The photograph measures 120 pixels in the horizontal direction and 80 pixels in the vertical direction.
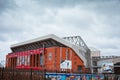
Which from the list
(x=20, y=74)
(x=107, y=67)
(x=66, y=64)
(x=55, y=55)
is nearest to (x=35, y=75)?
(x=20, y=74)

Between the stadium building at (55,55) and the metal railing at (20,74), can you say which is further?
the stadium building at (55,55)

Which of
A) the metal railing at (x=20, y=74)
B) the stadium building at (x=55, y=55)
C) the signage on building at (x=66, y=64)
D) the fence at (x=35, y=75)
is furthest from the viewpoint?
the stadium building at (x=55, y=55)

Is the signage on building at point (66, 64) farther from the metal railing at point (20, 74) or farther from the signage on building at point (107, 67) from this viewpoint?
the metal railing at point (20, 74)

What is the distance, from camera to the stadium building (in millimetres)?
84262

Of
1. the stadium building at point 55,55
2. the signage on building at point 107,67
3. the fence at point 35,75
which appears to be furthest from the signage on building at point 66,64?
the fence at point 35,75

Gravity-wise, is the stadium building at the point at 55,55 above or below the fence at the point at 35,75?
above

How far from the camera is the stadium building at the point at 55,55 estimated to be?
84262 mm

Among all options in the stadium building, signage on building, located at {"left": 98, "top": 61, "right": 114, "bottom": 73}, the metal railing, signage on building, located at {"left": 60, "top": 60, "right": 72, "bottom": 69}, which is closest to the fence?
the metal railing

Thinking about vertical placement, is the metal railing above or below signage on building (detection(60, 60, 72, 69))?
below

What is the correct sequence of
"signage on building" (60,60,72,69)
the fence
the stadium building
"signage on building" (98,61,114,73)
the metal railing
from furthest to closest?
"signage on building" (98,61,114,73), the stadium building, "signage on building" (60,60,72,69), the fence, the metal railing

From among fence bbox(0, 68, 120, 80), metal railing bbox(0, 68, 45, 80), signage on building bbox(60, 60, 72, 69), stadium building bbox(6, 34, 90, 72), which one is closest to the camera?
metal railing bbox(0, 68, 45, 80)

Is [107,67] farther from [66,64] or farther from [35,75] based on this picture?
[35,75]

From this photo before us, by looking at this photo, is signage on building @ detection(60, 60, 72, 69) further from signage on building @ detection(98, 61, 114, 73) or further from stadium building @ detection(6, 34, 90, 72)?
signage on building @ detection(98, 61, 114, 73)

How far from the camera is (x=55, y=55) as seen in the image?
276 ft
